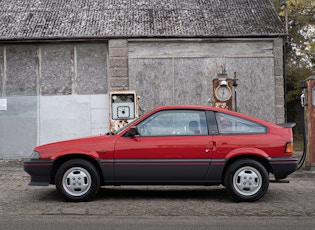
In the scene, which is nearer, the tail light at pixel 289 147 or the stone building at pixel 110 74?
the tail light at pixel 289 147

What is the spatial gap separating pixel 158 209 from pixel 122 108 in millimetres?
6415

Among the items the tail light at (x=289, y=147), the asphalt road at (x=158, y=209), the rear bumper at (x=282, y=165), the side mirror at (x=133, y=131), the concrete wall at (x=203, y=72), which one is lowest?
the asphalt road at (x=158, y=209)

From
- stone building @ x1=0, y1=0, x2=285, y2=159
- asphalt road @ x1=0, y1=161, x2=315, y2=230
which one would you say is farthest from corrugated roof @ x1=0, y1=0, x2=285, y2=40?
asphalt road @ x1=0, y1=161, x2=315, y2=230

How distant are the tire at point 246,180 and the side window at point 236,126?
0.53 meters

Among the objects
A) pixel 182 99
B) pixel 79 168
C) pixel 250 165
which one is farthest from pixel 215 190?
pixel 182 99

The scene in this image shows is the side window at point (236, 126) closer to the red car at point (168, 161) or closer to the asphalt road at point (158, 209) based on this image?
the red car at point (168, 161)

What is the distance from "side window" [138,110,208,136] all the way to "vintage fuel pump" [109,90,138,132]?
5504 millimetres

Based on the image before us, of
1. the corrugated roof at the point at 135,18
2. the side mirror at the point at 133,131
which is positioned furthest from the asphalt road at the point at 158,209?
the corrugated roof at the point at 135,18

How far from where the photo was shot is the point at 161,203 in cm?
762

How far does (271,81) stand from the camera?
15.3 m

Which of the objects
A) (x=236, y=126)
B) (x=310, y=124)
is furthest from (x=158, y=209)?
(x=310, y=124)

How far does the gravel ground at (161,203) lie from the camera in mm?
6973

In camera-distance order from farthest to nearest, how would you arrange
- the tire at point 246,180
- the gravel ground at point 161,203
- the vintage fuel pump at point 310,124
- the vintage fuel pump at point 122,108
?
the vintage fuel pump at point 122,108 → the vintage fuel pump at point 310,124 → the tire at point 246,180 → the gravel ground at point 161,203

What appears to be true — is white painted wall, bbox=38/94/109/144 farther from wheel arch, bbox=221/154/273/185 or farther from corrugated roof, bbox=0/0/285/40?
wheel arch, bbox=221/154/273/185
